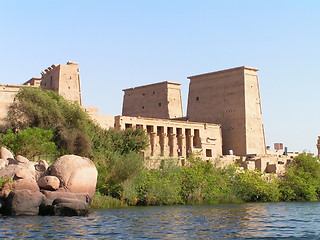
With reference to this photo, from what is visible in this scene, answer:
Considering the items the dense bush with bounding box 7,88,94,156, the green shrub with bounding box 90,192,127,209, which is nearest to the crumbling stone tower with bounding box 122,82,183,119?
the dense bush with bounding box 7,88,94,156

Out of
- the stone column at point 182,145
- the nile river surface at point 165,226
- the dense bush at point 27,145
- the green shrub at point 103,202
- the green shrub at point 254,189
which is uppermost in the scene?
the stone column at point 182,145

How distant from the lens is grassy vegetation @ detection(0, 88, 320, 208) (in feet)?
85.5

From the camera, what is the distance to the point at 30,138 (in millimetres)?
26344

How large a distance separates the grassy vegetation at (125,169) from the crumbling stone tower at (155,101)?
14391 millimetres

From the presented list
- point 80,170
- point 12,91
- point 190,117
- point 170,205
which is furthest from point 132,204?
point 190,117

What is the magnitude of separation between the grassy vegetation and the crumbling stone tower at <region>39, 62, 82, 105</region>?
496cm

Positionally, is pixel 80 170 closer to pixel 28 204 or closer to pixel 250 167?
pixel 28 204

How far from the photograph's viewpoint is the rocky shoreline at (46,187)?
19.4 m

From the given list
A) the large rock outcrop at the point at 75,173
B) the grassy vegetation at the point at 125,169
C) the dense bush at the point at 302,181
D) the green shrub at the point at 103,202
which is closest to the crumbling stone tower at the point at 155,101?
the dense bush at the point at 302,181

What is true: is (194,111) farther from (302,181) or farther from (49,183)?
(49,183)

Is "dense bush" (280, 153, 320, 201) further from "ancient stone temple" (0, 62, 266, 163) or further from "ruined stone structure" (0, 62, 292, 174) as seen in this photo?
"ancient stone temple" (0, 62, 266, 163)

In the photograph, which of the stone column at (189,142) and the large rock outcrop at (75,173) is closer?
the large rock outcrop at (75,173)

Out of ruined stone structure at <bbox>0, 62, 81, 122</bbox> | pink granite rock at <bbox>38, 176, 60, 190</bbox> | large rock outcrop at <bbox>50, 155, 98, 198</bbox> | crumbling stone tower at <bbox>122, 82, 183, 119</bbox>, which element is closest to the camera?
pink granite rock at <bbox>38, 176, 60, 190</bbox>

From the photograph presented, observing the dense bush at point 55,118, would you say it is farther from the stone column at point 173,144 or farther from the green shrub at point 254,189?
the stone column at point 173,144
